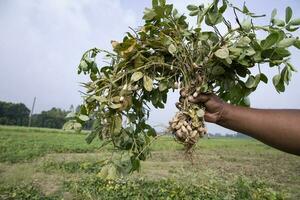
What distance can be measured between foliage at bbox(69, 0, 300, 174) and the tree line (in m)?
72.3

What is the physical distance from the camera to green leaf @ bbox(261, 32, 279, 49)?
1.96m

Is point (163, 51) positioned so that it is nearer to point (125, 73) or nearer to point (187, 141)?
point (125, 73)

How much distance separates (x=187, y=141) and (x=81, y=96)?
2.15 feet

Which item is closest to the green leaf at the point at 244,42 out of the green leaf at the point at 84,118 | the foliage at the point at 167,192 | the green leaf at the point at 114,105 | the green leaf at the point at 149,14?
the green leaf at the point at 149,14

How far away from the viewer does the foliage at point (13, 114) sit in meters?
71.5

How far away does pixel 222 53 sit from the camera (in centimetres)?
202

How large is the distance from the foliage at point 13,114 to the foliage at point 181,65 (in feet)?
238

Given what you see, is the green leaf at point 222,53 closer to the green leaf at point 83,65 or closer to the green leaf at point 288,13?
the green leaf at point 288,13

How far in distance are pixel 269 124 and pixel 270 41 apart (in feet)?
1.46

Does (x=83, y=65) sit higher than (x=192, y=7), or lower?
lower

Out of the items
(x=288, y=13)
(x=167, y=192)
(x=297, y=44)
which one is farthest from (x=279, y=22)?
(x=167, y=192)

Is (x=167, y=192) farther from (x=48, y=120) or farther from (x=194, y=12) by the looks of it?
(x=48, y=120)

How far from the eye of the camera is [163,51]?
2209 millimetres

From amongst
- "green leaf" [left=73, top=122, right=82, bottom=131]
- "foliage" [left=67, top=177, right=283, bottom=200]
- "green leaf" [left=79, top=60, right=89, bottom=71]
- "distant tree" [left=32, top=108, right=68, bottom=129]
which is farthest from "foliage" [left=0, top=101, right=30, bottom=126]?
"green leaf" [left=73, top=122, right=82, bottom=131]
